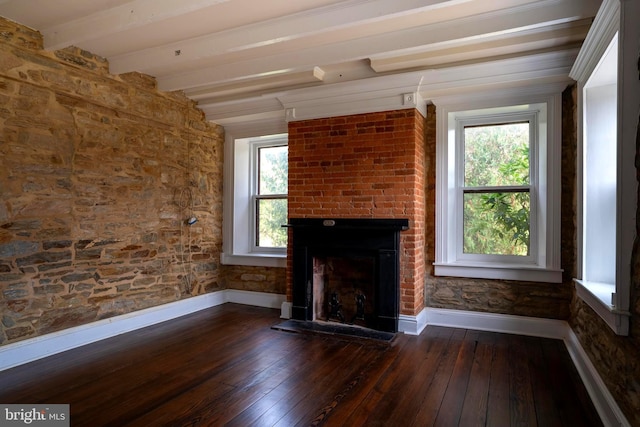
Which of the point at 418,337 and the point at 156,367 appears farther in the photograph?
the point at 418,337

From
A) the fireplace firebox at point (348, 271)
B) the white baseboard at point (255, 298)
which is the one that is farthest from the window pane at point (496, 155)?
the white baseboard at point (255, 298)

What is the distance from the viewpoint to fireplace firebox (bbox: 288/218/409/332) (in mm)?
4031

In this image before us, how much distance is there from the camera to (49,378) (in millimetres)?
2879

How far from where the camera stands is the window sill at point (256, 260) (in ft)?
16.8

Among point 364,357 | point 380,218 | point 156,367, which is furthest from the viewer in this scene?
point 380,218

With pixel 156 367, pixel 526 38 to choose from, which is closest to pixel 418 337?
pixel 156 367

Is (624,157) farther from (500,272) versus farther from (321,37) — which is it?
(321,37)

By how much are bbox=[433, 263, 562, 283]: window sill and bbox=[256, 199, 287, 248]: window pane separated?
2.17 metres

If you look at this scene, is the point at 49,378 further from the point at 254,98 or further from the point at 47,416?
the point at 254,98

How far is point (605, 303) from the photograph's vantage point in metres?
2.28

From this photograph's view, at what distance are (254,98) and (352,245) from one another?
7.05 ft

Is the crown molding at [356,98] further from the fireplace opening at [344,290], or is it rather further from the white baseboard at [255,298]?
the white baseboard at [255,298]

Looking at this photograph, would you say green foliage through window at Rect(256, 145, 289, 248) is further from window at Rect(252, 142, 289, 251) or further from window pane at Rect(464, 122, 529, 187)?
window pane at Rect(464, 122, 529, 187)

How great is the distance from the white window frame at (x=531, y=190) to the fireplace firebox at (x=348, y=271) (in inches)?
26.0
